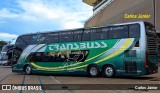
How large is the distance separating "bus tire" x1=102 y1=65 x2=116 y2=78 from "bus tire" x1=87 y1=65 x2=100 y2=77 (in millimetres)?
488

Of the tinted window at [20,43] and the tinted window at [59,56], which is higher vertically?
the tinted window at [20,43]

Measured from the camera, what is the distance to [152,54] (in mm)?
21141

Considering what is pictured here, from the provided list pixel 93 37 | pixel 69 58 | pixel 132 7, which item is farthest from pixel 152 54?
pixel 132 7

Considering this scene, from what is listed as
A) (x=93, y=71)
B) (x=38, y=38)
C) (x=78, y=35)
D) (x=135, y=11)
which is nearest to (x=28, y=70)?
(x=38, y=38)

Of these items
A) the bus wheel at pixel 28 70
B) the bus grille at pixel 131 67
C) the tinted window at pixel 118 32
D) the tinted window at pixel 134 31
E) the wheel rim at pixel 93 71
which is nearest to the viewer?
the tinted window at pixel 134 31

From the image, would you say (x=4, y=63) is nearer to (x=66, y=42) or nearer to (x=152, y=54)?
(x=66, y=42)

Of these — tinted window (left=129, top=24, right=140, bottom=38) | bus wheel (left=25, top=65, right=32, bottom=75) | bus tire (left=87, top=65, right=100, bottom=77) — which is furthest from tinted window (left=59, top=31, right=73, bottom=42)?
tinted window (left=129, top=24, right=140, bottom=38)

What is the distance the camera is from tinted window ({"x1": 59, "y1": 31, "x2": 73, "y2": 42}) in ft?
81.7

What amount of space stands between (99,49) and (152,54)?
370 centimetres

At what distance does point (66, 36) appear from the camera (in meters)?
25.2

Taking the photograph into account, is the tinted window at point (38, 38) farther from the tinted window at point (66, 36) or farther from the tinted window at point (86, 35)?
the tinted window at point (86, 35)

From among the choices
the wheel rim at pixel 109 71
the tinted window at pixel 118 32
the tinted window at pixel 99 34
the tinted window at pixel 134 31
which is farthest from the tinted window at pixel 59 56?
the tinted window at pixel 134 31

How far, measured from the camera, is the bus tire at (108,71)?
73.1 feet

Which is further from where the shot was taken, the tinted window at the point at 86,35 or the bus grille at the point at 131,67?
the tinted window at the point at 86,35
